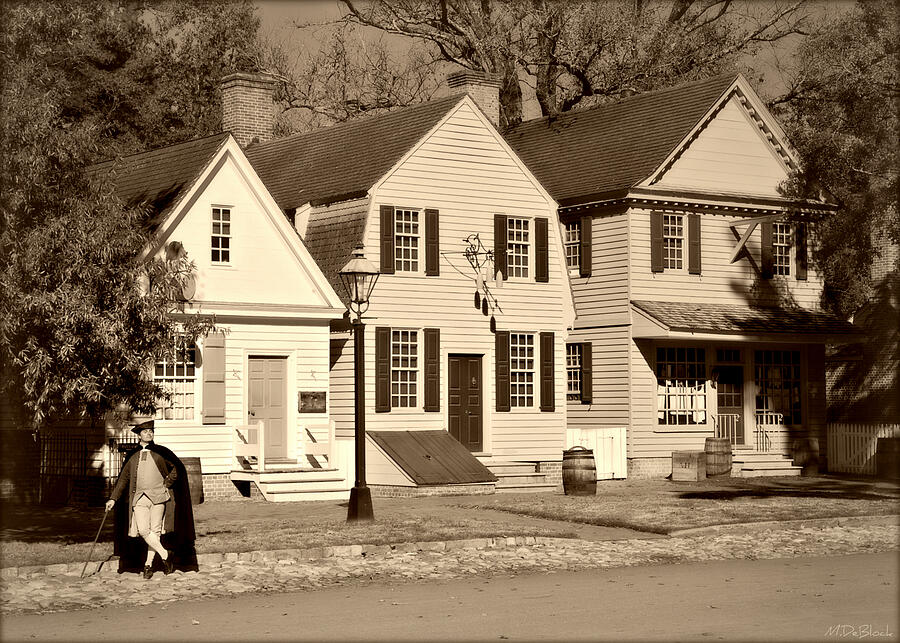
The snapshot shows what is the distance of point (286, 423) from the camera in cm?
2773

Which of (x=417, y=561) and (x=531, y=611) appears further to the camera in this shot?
(x=417, y=561)

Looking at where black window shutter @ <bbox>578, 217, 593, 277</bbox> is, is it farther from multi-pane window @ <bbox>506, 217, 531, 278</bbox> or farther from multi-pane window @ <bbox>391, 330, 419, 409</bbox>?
multi-pane window @ <bbox>391, 330, 419, 409</bbox>

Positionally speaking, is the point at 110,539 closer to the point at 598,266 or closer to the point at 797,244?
the point at 598,266

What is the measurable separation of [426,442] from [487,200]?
566 centimetres

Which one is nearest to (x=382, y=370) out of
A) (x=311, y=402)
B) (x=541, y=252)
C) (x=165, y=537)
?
(x=311, y=402)

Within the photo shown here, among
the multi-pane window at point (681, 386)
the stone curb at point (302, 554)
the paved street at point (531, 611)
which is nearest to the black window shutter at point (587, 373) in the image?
the multi-pane window at point (681, 386)

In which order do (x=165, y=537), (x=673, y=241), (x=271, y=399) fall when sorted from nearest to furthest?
(x=165, y=537), (x=271, y=399), (x=673, y=241)

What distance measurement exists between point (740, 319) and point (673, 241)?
2.38 m

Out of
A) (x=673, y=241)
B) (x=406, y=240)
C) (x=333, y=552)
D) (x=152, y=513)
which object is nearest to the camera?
(x=152, y=513)

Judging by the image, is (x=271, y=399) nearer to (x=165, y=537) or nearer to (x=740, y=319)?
(x=740, y=319)

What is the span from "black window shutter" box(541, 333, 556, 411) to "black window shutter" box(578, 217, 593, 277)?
2.34 meters

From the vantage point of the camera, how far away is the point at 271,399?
27.6m

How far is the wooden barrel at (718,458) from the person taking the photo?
31.3 meters

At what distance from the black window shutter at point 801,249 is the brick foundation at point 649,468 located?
619 cm
